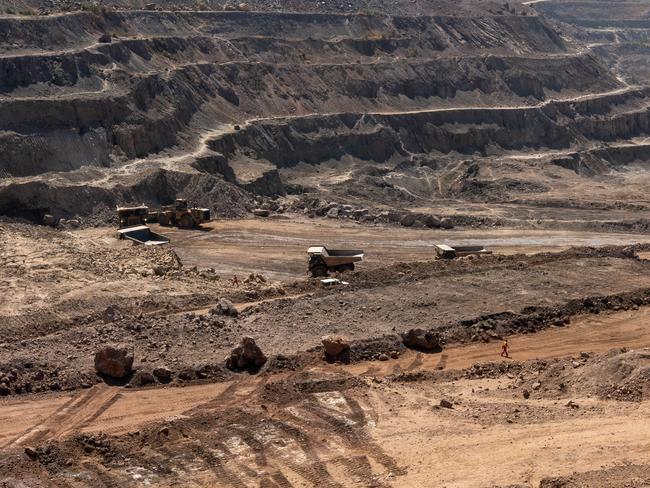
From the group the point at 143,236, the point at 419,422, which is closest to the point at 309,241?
the point at 143,236

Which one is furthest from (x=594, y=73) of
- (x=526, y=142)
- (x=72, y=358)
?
(x=72, y=358)

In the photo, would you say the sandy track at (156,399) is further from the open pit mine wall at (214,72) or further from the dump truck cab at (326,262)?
the open pit mine wall at (214,72)

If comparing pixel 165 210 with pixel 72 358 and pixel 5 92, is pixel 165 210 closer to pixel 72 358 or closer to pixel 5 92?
pixel 5 92

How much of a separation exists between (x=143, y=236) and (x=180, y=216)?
3755 millimetres

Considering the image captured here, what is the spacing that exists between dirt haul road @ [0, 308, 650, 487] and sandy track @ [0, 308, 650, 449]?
26 millimetres

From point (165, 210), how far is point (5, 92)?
11015 millimetres

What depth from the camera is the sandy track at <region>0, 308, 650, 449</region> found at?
19.3 m

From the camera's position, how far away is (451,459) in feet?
56.4

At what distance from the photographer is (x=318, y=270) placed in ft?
110

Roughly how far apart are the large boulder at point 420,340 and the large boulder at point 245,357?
447cm

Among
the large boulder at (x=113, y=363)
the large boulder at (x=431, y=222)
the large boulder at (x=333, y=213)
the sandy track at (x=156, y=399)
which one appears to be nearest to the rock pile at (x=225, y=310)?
the sandy track at (x=156, y=399)

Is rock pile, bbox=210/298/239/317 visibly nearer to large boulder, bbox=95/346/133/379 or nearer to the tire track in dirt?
large boulder, bbox=95/346/133/379

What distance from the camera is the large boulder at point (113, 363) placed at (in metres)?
21.7

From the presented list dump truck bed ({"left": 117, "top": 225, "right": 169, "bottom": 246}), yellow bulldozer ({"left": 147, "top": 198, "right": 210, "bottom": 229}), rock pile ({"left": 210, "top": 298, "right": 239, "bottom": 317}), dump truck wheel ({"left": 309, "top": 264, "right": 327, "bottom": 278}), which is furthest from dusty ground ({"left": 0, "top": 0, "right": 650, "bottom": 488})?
yellow bulldozer ({"left": 147, "top": 198, "right": 210, "bottom": 229})
